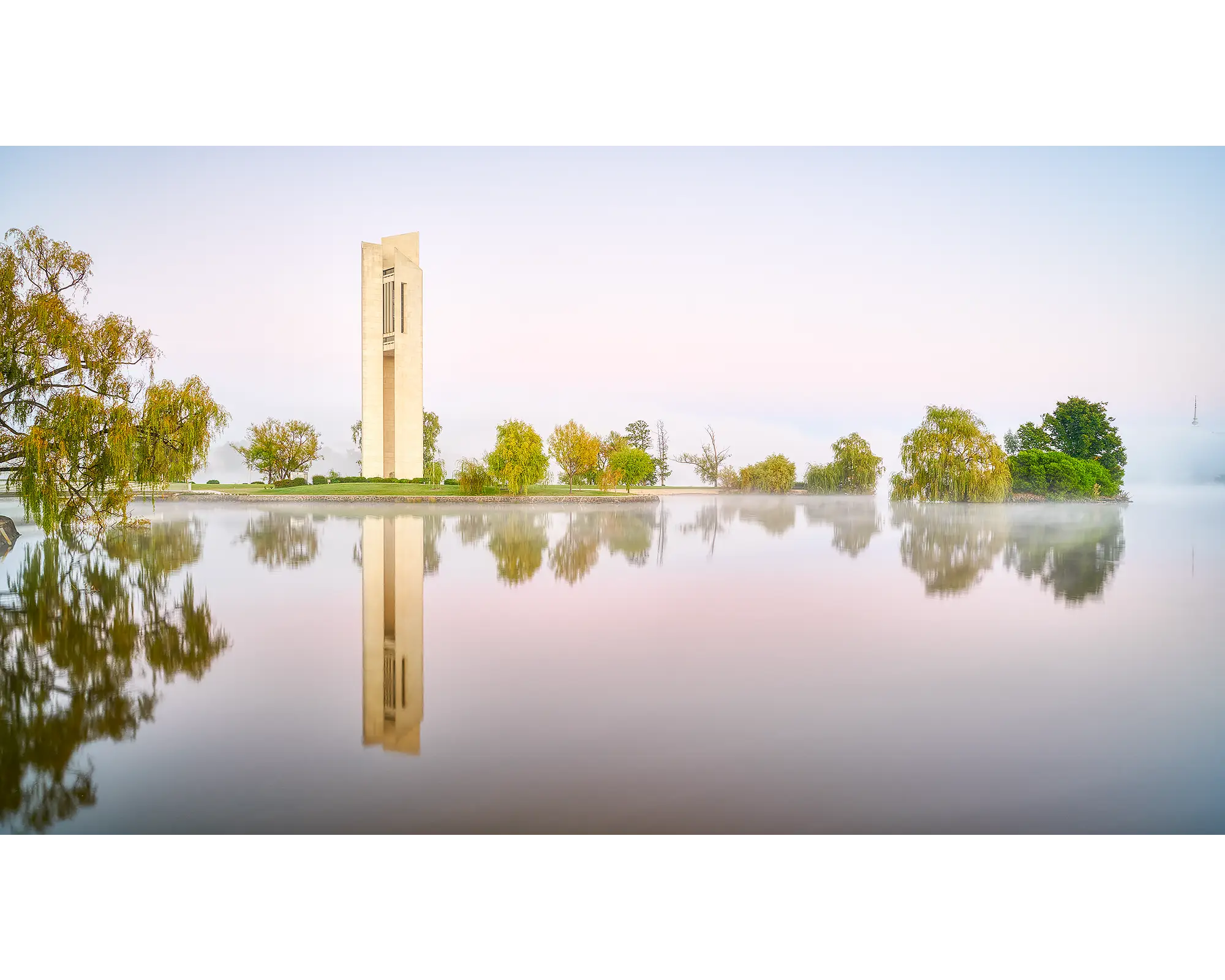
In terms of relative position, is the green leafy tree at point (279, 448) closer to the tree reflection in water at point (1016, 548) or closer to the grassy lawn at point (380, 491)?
the grassy lawn at point (380, 491)

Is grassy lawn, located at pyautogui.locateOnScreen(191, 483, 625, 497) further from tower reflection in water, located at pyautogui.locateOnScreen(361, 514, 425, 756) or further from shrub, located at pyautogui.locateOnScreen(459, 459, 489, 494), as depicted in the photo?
tower reflection in water, located at pyautogui.locateOnScreen(361, 514, 425, 756)

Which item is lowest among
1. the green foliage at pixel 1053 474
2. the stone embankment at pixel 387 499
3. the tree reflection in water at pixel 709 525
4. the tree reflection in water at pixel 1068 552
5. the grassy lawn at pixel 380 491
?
the tree reflection in water at pixel 1068 552

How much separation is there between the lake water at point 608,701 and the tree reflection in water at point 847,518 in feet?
11.1

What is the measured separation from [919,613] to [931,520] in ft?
46.1

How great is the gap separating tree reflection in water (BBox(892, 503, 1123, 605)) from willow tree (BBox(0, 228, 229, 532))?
12294 mm

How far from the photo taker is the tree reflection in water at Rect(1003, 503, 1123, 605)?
7949mm

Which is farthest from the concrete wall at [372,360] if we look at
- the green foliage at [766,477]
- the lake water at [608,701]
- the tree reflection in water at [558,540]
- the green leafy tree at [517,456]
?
the lake water at [608,701]

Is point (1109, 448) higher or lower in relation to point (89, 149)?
lower

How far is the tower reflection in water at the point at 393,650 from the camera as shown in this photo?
3387 millimetres

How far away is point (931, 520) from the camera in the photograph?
1870 cm

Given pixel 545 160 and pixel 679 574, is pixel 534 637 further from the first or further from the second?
pixel 545 160

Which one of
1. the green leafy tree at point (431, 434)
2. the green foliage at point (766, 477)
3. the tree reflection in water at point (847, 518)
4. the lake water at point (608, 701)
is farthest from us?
the green leafy tree at point (431, 434)
